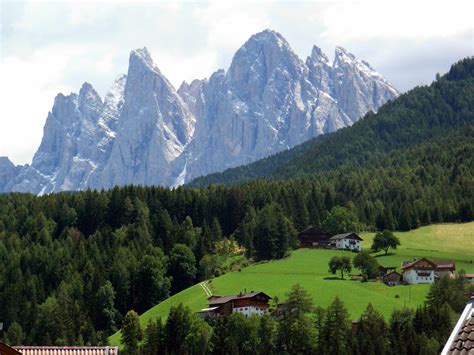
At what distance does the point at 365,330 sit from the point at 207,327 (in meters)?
23.2

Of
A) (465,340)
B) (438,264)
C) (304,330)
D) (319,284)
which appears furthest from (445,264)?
(465,340)

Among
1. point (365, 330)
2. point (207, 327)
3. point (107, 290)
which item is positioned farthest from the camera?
point (107, 290)

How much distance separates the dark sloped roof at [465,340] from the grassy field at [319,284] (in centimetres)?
13402

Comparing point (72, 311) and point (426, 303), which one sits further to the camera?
point (72, 311)

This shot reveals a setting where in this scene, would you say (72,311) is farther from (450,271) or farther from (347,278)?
(450,271)

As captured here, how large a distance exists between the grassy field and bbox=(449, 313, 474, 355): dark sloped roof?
13402 centimetres

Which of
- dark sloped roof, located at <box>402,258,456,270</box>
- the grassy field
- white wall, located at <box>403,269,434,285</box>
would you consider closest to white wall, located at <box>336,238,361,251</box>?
the grassy field

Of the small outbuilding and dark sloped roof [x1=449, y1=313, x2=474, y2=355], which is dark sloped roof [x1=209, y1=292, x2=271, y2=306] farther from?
dark sloped roof [x1=449, y1=313, x2=474, y2=355]

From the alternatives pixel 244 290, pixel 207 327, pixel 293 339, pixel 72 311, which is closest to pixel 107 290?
pixel 72 311

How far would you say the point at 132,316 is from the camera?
148250 millimetres

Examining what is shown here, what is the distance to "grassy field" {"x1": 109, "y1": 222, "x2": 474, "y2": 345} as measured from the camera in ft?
509

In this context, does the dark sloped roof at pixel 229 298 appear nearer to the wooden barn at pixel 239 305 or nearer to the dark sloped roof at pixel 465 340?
the wooden barn at pixel 239 305

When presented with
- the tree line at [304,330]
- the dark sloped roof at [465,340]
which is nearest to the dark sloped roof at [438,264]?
the tree line at [304,330]

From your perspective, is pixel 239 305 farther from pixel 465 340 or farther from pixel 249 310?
pixel 465 340
